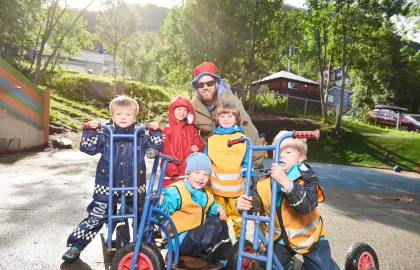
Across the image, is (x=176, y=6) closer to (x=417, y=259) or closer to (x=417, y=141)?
(x=417, y=141)

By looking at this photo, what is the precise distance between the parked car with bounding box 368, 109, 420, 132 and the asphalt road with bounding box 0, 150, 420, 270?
17.8 meters

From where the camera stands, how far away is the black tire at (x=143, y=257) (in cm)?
302

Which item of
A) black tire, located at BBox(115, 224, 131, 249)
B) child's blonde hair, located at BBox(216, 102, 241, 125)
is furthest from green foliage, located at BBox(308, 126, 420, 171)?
black tire, located at BBox(115, 224, 131, 249)

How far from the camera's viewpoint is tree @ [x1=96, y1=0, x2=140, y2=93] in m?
25.6

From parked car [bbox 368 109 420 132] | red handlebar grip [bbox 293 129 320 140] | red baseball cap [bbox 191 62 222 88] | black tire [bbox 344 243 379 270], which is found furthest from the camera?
parked car [bbox 368 109 420 132]

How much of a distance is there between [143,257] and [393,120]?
1135 inches

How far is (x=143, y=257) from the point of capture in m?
3.05

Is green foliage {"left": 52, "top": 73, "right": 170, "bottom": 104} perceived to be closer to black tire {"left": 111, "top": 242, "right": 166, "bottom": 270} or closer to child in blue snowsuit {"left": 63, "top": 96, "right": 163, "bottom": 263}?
child in blue snowsuit {"left": 63, "top": 96, "right": 163, "bottom": 263}

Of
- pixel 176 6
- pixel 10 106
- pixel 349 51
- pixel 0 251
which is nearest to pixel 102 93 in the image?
pixel 176 6

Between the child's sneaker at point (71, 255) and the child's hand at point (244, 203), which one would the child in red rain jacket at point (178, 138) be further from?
the child's hand at point (244, 203)

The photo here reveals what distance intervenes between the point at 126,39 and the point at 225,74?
969 centimetres

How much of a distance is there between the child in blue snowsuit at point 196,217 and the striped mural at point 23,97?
968 cm

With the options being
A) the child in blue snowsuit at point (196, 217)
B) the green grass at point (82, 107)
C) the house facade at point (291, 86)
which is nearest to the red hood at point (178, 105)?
the child in blue snowsuit at point (196, 217)

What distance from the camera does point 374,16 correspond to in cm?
1812
